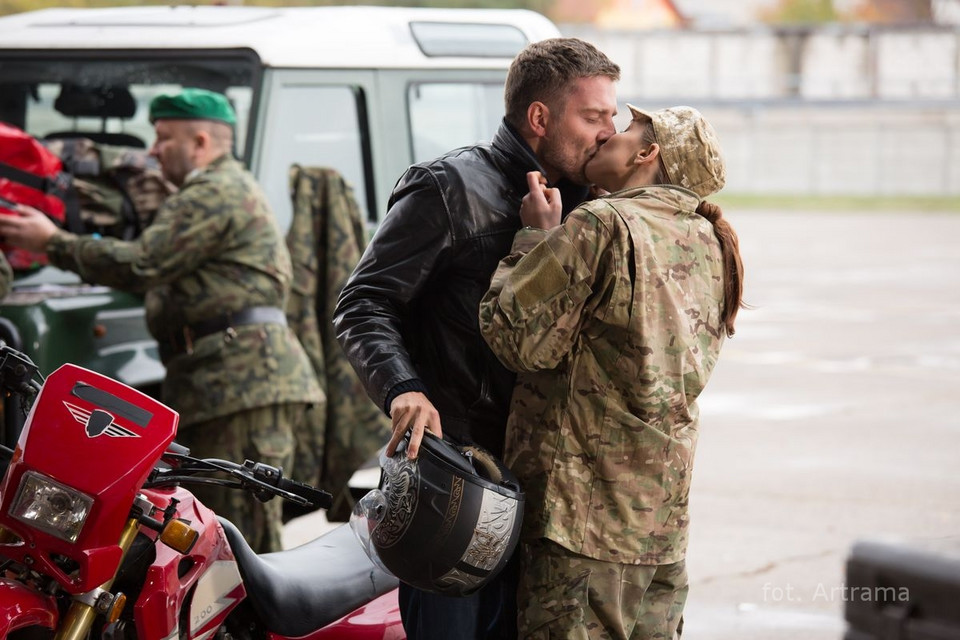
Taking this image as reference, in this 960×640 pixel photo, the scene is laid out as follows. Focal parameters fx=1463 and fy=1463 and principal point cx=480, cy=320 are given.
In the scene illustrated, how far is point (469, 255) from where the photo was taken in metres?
3.30

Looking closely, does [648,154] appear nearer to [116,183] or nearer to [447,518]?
[447,518]

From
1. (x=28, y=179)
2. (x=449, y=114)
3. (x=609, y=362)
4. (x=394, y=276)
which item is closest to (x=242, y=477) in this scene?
(x=394, y=276)

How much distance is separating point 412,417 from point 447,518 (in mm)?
234

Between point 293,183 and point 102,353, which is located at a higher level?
point 293,183

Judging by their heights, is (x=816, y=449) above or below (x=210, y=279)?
below

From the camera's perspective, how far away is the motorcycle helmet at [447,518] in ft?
9.77

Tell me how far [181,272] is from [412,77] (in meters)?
1.88

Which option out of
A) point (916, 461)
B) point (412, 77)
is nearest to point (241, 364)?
point (412, 77)

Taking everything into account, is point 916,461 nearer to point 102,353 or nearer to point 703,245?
point 102,353

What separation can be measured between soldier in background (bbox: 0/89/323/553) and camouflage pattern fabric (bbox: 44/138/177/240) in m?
0.66

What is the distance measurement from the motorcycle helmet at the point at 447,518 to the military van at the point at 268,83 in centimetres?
302

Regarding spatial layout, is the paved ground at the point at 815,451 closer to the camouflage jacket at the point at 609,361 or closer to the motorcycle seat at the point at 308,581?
the camouflage jacket at the point at 609,361

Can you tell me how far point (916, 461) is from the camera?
349 inches

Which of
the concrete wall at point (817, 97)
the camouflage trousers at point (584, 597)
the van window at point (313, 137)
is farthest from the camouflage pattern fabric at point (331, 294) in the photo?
the concrete wall at point (817, 97)
